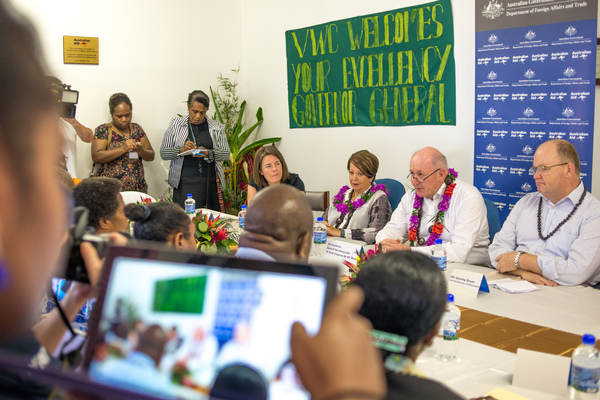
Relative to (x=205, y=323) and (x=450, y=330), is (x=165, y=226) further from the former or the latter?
(x=205, y=323)

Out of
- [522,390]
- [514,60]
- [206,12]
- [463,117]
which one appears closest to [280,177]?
[463,117]

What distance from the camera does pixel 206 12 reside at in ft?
21.7

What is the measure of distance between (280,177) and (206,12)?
3390mm

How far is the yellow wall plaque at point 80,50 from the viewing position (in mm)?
5457

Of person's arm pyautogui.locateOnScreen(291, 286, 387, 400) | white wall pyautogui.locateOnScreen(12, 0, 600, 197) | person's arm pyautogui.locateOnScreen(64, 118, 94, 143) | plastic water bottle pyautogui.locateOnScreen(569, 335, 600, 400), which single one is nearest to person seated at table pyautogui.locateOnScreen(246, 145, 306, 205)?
white wall pyautogui.locateOnScreen(12, 0, 600, 197)

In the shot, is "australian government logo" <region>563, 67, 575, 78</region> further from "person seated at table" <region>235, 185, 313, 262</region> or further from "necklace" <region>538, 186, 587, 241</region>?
"person seated at table" <region>235, 185, 313, 262</region>

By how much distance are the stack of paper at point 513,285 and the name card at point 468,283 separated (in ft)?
0.36

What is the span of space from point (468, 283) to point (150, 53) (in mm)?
5002

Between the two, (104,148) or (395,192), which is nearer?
(395,192)

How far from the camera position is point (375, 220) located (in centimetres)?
390

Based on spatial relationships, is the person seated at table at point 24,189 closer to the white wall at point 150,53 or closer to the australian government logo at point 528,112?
the australian government logo at point 528,112

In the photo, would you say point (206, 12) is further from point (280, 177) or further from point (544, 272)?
point (544, 272)

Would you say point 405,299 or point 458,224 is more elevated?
point 405,299

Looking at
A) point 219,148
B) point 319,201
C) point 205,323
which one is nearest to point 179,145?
point 219,148
